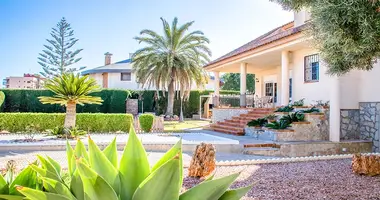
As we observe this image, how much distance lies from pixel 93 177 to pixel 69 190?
258mm

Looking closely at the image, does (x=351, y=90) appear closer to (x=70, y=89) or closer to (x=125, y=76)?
(x=70, y=89)

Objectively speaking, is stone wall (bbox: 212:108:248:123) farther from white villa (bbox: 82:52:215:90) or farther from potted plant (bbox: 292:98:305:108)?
white villa (bbox: 82:52:215:90)

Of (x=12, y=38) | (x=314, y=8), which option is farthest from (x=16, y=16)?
(x=314, y=8)

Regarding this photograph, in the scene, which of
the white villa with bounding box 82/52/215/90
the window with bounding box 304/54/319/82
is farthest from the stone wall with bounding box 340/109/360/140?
the white villa with bounding box 82/52/215/90

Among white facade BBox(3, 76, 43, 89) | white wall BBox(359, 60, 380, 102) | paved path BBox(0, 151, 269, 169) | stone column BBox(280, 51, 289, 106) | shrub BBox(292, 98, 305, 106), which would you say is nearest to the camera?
paved path BBox(0, 151, 269, 169)

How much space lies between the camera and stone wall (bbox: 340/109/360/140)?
40.8 feet

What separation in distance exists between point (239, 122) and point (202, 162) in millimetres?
10752

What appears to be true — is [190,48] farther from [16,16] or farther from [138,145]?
[138,145]

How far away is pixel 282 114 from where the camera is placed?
45.2 ft

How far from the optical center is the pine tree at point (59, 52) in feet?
111

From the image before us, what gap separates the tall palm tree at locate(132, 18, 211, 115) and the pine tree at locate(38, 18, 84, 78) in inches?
520

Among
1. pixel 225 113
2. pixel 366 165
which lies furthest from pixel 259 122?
pixel 366 165

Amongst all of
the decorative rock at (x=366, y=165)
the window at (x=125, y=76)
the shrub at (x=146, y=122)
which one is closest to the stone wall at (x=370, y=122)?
the decorative rock at (x=366, y=165)

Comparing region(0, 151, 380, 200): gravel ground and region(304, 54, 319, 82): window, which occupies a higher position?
region(304, 54, 319, 82): window
